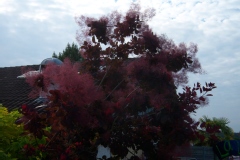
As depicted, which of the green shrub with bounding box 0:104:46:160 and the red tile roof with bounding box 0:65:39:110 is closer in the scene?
the green shrub with bounding box 0:104:46:160

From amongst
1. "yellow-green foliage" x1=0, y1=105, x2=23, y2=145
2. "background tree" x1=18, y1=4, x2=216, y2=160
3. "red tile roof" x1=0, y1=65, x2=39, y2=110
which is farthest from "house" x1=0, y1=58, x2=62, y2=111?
"background tree" x1=18, y1=4, x2=216, y2=160

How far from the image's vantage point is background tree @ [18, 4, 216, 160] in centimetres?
460

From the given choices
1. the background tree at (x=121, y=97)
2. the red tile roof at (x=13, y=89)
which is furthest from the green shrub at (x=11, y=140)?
the red tile roof at (x=13, y=89)

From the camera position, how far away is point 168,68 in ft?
18.1

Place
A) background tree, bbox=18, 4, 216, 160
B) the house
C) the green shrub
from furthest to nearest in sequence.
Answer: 1. the house
2. the green shrub
3. background tree, bbox=18, 4, 216, 160

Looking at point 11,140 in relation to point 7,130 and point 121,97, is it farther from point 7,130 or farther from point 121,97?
point 121,97

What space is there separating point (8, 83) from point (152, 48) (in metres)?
11.8

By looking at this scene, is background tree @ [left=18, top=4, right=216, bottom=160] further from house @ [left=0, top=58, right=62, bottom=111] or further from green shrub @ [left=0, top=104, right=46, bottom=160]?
house @ [left=0, top=58, right=62, bottom=111]

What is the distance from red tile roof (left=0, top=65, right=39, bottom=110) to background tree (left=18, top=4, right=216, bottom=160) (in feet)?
21.7

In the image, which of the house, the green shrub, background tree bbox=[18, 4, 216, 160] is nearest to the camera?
→ background tree bbox=[18, 4, 216, 160]

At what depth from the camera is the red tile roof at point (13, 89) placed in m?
13.0

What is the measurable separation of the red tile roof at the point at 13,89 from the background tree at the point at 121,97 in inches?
261

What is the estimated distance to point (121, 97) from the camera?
17.2ft

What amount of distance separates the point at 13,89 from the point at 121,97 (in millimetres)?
10613
